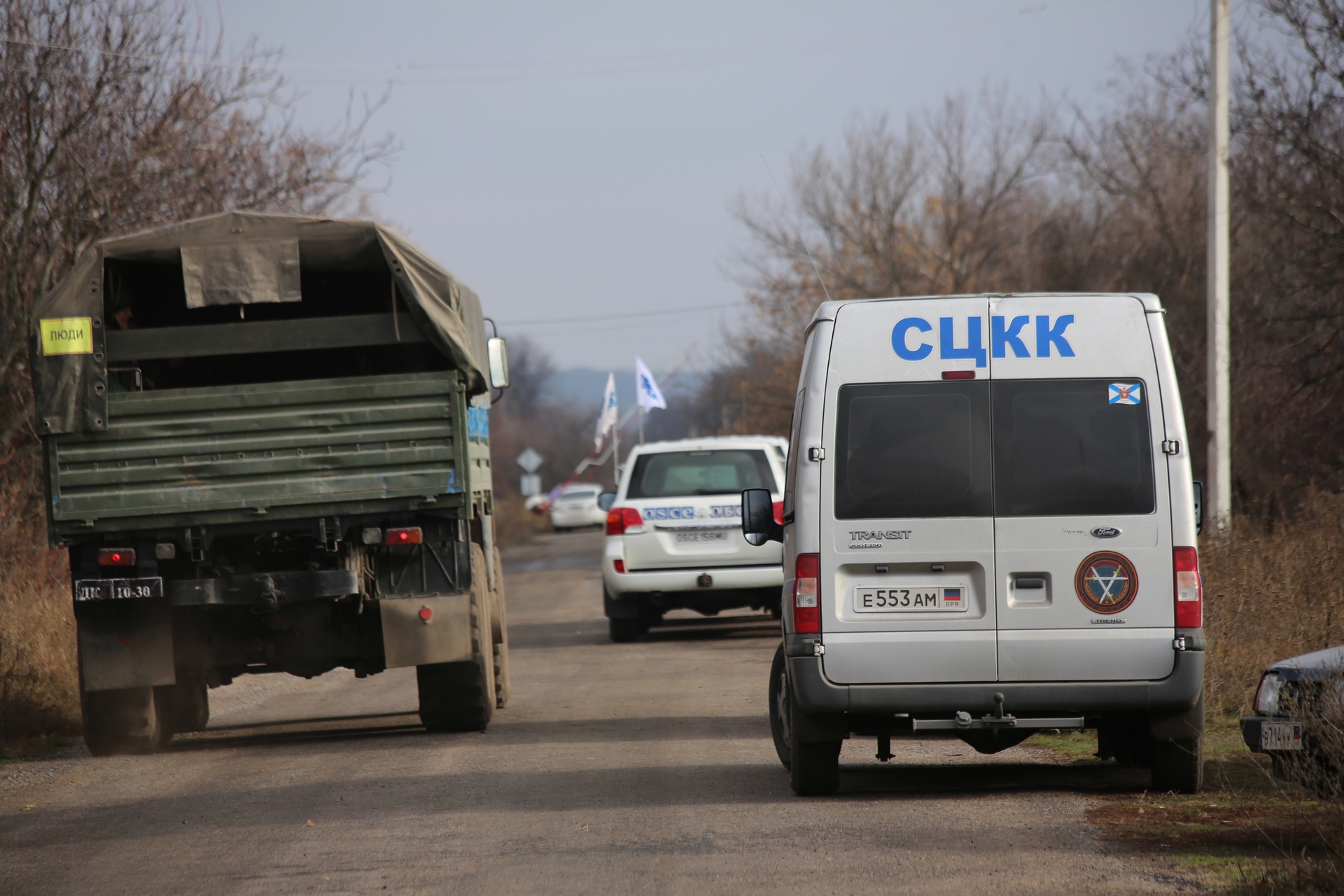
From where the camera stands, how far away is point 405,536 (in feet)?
29.1

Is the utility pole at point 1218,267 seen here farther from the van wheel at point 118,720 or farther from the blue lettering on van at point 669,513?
the van wheel at point 118,720

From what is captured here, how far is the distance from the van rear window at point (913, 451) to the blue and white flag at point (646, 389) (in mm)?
23826

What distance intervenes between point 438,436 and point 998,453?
3.56 m

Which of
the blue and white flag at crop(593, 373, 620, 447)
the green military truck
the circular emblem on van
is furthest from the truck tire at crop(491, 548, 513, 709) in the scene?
the blue and white flag at crop(593, 373, 620, 447)

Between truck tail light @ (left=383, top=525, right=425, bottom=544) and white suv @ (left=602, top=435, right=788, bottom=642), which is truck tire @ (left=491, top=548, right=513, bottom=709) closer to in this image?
truck tail light @ (left=383, top=525, right=425, bottom=544)

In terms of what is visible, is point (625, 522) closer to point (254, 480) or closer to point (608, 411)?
point (254, 480)

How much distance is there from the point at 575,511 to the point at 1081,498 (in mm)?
51257

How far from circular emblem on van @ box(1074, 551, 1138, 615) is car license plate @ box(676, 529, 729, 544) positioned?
8.84 meters

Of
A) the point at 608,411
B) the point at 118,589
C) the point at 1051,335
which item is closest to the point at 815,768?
the point at 1051,335

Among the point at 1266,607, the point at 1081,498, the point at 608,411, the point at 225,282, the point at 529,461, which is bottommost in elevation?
the point at 529,461

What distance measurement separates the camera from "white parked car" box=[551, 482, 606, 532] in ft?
189

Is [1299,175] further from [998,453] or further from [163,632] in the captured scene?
[163,632]

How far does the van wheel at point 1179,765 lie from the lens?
22.3 ft

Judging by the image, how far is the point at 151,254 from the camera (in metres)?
9.15
